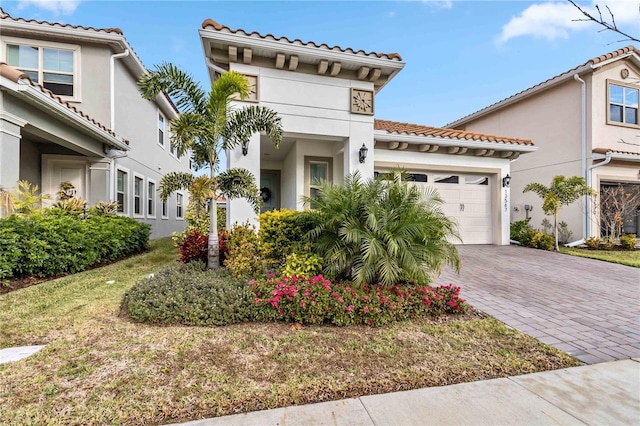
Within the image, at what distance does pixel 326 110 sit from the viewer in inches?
296

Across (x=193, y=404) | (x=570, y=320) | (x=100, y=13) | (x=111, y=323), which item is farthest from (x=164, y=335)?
(x=100, y=13)

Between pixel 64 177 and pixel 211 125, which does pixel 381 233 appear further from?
pixel 64 177

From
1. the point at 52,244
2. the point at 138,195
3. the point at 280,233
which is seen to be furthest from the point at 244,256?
the point at 138,195

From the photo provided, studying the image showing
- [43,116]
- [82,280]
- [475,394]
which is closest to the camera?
[475,394]

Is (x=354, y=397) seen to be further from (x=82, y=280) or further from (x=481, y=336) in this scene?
(x=82, y=280)

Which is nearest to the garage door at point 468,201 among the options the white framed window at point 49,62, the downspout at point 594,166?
the downspout at point 594,166

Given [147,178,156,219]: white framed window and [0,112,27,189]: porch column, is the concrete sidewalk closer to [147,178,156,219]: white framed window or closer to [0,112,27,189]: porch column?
[0,112,27,189]: porch column

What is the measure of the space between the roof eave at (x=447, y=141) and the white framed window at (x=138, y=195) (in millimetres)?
9610

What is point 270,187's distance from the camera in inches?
444

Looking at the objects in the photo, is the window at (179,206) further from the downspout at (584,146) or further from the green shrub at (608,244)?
the green shrub at (608,244)

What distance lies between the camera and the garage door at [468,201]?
10.4 meters

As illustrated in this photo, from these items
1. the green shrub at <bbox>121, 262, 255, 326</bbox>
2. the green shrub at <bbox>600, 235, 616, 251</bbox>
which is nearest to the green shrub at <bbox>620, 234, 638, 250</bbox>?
the green shrub at <bbox>600, 235, 616, 251</bbox>

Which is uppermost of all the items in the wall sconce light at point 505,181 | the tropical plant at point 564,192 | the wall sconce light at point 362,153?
the wall sconce light at point 362,153

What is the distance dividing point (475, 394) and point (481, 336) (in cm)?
127
